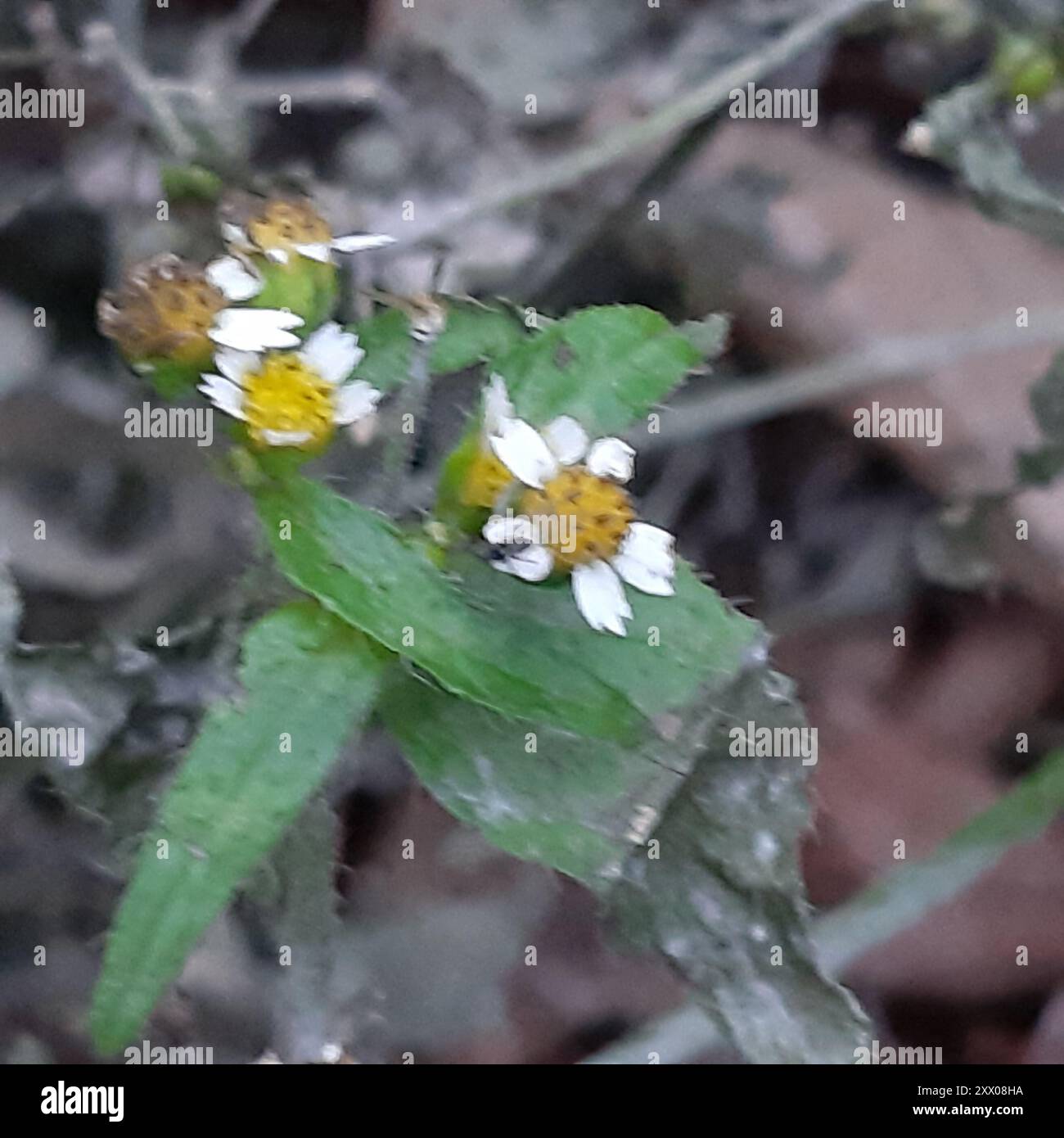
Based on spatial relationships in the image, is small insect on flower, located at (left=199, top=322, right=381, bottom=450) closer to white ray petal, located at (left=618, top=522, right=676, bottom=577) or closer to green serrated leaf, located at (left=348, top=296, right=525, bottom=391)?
green serrated leaf, located at (left=348, top=296, right=525, bottom=391)

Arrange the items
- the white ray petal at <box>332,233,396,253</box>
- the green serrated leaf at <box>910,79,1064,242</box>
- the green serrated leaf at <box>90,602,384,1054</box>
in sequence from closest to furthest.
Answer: the green serrated leaf at <box>90,602,384,1054</box> → the white ray petal at <box>332,233,396,253</box> → the green serrated leaf at <box>910,79,1064,242</box>

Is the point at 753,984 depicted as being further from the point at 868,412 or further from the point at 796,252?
the point at 796,252

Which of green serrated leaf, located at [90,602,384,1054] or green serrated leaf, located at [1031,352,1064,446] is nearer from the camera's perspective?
green serrated leaf, located at [90,602,384,1054]

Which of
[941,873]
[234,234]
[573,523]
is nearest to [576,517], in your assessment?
[573,523]

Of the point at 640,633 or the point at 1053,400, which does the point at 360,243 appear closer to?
the point at 640,633

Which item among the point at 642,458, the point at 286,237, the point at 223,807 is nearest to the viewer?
the point at 223,807

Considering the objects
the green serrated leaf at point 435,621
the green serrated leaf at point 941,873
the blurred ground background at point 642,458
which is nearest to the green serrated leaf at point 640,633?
the green serrated leaf at point 435,621

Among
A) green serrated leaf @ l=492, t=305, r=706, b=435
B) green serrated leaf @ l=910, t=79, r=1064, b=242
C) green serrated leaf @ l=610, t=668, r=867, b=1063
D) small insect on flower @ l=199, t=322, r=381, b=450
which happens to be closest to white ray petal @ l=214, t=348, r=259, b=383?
small insect on flower @ l=199, t=322, r=381, b=450
